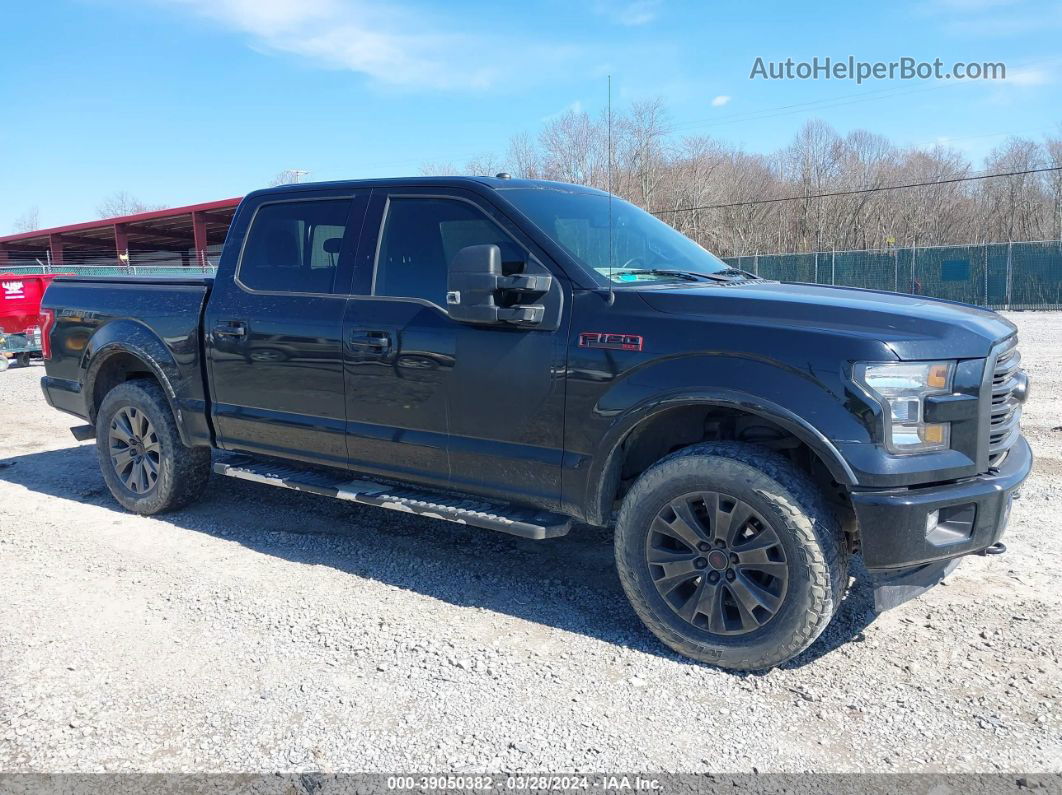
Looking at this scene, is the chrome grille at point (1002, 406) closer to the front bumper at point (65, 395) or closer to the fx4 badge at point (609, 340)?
the fx4 badge at point (609, 340)

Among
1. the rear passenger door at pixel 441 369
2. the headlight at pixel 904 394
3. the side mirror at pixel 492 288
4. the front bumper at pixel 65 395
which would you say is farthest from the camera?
the front bumper at pixel 65 395

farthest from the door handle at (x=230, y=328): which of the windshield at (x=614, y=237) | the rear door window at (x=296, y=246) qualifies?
the windshield at (x=614, y=237)

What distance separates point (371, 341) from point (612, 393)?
4.62 feet

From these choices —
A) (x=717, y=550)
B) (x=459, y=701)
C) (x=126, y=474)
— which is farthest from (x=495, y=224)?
(x=126, y=474)

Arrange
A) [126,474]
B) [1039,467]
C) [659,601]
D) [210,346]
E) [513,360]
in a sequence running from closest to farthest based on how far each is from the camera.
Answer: [659,601], [513,360], [210,346], [126,474], [1039,467]

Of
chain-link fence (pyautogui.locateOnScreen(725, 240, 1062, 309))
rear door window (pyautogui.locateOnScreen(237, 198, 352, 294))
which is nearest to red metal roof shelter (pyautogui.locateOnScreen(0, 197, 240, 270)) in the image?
chain-link fence (pyautogui.locateOnScreen(725, 240, 1062, 309))

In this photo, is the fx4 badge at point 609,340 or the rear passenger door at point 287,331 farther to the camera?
the rear passenger door at point 287,331

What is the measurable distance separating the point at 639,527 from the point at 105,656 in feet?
7.83

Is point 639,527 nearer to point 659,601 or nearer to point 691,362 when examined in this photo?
point 659,601

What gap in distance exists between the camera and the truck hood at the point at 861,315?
3037mm

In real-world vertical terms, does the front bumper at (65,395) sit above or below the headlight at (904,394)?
below

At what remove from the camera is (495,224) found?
158 inches

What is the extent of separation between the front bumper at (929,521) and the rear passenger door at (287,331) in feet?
8.93

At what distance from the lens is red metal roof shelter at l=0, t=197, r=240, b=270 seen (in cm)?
3428
